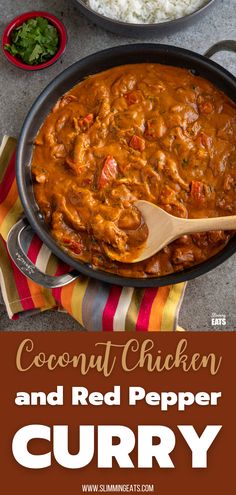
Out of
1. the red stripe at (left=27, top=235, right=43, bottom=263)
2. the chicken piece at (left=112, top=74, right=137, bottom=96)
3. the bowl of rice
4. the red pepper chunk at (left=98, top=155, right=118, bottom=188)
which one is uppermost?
the bowl of rice

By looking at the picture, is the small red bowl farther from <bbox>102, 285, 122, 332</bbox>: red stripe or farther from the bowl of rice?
<bbox>102, 285, 122, 332</bbox>: red stripe

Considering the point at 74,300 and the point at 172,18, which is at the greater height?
the point at 172,18

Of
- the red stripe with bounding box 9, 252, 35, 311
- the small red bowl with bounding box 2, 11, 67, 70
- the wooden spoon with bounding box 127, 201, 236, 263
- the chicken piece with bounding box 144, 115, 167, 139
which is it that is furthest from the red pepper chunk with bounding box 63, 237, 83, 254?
the small red bowl with bounding box 2, 11, 67, 70

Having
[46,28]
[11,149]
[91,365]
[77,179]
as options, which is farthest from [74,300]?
[46,28]

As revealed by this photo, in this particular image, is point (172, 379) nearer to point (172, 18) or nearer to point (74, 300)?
point (74, 300)

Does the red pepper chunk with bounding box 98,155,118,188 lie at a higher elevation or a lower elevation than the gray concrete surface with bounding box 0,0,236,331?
lower

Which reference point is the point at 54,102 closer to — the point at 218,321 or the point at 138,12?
the point at 138,12

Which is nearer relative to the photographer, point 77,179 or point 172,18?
point 77,179
